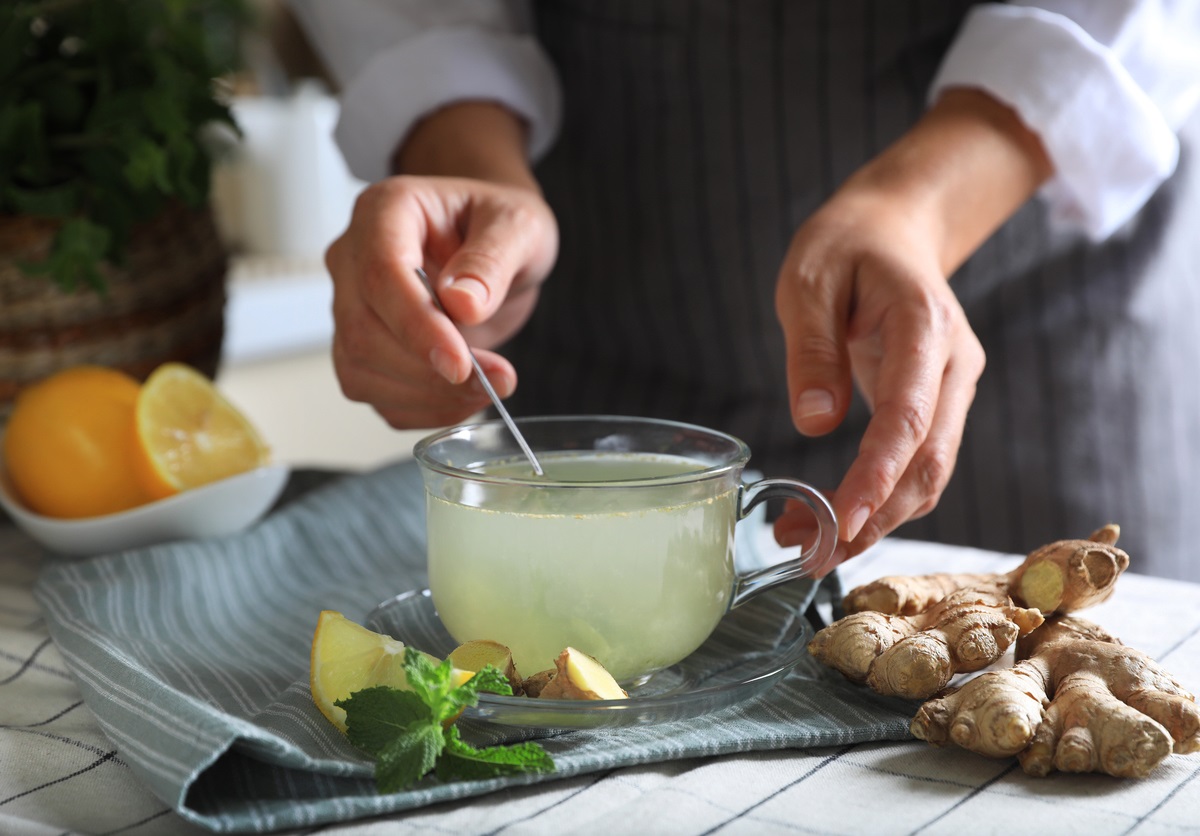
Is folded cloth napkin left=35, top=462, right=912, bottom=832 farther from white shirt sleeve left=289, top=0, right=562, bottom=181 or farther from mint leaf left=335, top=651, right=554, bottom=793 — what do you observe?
white shirt sleeve left=289, top=0, right=562, bottom=181

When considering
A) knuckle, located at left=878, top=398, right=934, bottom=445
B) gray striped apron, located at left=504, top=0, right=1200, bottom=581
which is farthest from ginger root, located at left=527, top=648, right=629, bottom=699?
gray striped apron, located at left=504, top=0, right=1200, bottom=581

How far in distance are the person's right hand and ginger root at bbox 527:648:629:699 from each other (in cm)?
22

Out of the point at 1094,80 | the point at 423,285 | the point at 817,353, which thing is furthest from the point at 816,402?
the point at 1094,80

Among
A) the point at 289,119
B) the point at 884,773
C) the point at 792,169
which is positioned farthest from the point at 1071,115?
the point at 289,119

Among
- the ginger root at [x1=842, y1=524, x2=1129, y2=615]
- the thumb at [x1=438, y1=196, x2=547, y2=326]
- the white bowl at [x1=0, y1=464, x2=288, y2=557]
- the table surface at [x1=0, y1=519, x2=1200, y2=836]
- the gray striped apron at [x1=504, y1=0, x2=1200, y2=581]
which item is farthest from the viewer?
the gray striped apron at [x1=504, y1=0, x2=1200, y2=581]

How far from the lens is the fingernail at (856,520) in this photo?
65cm

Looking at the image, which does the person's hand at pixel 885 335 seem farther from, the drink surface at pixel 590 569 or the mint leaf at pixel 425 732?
the mint leaf at pixel 425 732

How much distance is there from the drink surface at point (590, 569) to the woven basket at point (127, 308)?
540 millimetres

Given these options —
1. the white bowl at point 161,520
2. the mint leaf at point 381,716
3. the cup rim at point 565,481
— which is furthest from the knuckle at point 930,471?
the white bowl at point 161,520

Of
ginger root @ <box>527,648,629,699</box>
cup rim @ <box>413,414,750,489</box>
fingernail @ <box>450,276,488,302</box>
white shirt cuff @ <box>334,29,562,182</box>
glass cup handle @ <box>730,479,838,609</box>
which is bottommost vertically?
ginger root @ <box>527,648,629,699</box>

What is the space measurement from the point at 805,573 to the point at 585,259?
70cm

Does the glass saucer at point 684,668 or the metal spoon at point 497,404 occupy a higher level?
the metal spoon at point 497,404

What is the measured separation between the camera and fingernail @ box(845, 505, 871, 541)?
649 mm

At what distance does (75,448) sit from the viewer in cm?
91
